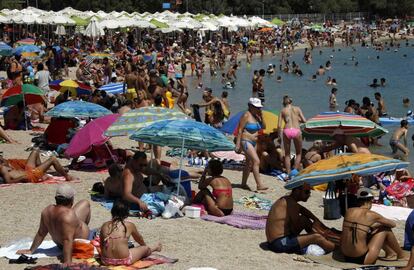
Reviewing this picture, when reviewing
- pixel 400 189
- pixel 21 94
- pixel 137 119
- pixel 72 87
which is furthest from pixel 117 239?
pixel 72 87

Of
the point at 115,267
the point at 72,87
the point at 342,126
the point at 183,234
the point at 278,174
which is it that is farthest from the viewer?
the point at 72,87

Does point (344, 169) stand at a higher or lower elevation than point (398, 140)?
higher

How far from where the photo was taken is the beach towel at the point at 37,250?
297 inches

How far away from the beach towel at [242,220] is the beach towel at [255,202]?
28.1 inches

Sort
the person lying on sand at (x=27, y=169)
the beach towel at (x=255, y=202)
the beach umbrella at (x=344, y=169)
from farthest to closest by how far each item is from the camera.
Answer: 1. the person lying on sand at (x=27, y=169)
2. the beach towel at (x=255, y=202)
3. the beach umbrella at (x=344, y=169)

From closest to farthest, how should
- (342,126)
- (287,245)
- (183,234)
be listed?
(287,245) → (183,234) → (342,126)

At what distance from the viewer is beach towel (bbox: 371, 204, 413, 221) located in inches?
404

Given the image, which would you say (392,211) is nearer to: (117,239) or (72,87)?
(117,239)

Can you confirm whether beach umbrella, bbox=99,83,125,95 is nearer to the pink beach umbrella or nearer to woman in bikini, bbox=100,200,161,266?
the pink beach umbrella

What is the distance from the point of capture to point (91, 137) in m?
11.5

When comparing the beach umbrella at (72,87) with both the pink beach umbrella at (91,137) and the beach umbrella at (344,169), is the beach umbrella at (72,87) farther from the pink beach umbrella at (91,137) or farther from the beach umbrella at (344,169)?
the beach umbrella at (344,169)

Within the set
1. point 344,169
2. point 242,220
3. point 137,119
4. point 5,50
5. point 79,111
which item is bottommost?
point 242,220

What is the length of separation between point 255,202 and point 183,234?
2333 millimetres

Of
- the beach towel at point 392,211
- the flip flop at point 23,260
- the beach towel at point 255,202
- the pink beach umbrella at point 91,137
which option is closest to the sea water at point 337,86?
the beach towel at point 392,211
